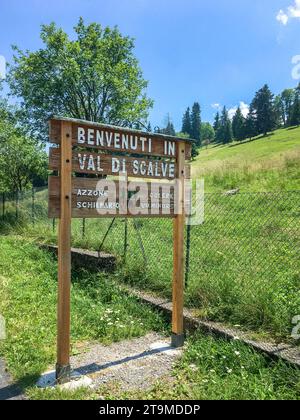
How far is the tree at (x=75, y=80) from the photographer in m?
21.8

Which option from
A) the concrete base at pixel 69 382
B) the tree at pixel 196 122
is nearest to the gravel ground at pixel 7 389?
the concrete base at pixel 69 382

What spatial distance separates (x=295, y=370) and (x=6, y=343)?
2967 mm

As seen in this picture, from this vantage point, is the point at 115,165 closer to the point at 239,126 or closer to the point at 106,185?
the point at 106,185

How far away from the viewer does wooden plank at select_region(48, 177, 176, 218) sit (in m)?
3.42

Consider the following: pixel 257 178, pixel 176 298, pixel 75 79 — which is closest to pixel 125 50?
pixel 75 79

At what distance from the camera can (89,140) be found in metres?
3.64

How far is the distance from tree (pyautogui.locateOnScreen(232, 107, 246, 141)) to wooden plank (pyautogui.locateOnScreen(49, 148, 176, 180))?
7287cm

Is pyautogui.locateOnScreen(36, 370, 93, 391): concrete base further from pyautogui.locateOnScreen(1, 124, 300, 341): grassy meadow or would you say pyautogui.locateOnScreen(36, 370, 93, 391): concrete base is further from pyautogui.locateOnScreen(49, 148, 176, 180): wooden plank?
pyautogui.locateOnScreen(49, 148, 176, 180): wooden plank

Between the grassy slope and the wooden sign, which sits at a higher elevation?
the wooden sign

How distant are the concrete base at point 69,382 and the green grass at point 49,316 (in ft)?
0.27

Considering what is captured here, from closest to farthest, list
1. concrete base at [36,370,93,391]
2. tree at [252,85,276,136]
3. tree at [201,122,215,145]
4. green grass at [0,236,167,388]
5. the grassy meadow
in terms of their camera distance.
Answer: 1. concrete base at [36,370,93,391]
2. green grass at [0,236,167,388]
3. the grassy meadow
4. tree at [252,85,276,136]
5. tree at [201,122,215,145]

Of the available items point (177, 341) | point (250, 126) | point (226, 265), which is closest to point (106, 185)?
point (177, 341)

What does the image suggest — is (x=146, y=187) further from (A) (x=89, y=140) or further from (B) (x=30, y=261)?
(B) (x=30, y=261)

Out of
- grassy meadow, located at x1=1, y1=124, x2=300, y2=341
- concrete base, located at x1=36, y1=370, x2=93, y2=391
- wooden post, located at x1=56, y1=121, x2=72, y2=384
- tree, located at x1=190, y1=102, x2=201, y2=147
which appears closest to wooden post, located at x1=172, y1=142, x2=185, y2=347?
grassy meadow, located at x1=1, y1=124, x2=300, y2=341
